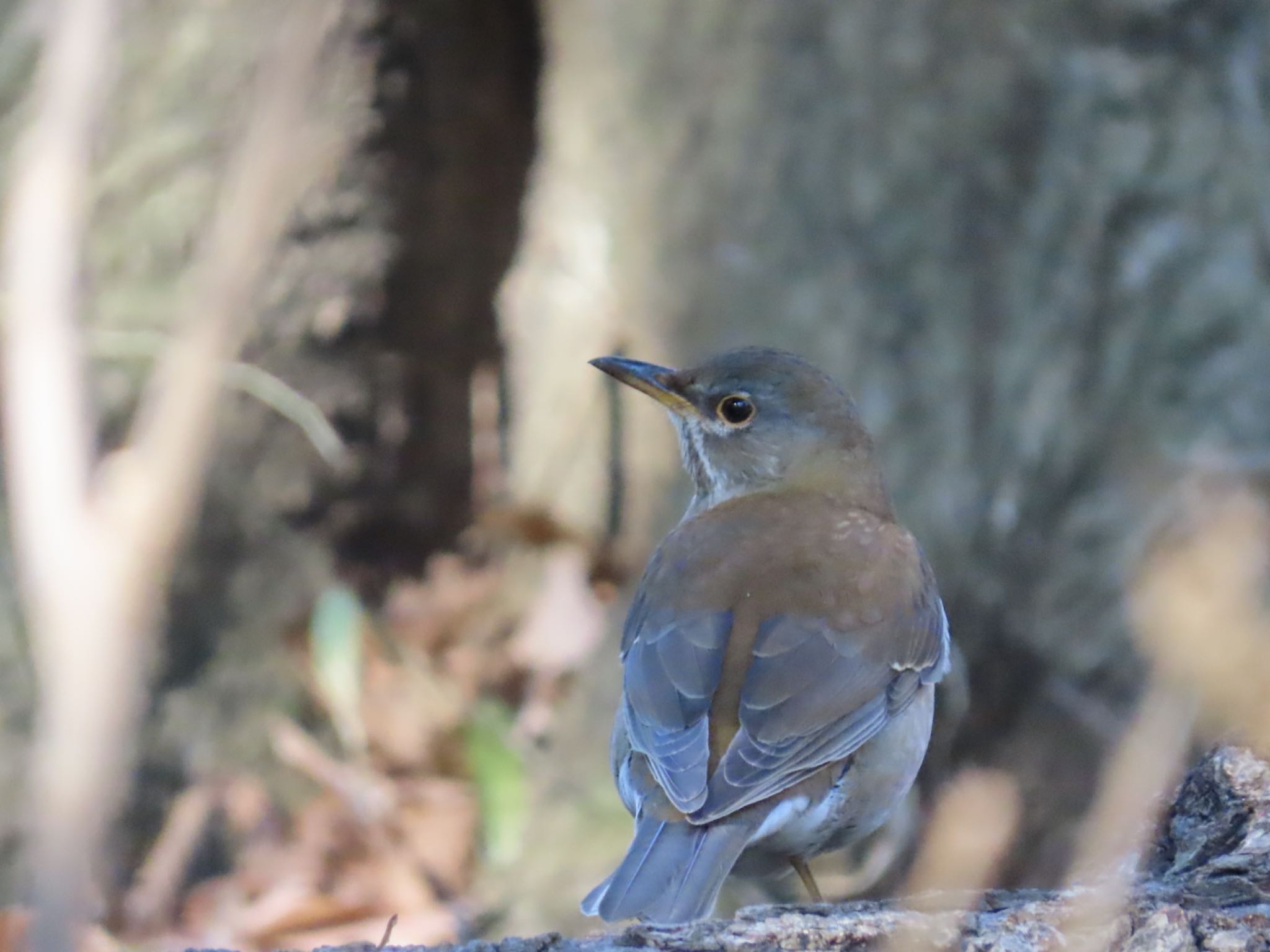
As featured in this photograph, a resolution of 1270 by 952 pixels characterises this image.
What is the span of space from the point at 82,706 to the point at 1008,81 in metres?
4.64

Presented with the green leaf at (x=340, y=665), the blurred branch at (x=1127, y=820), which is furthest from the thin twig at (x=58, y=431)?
the green leaf at (x=340, y=665)

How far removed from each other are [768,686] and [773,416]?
118 cm

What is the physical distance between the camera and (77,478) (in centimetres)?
121

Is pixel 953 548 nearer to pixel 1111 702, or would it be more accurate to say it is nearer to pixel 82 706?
pixel 1111 702

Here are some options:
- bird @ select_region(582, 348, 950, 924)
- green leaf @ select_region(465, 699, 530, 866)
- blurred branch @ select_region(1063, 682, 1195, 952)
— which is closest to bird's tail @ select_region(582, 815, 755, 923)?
bird @ select_region(582, 348, 950, 924)

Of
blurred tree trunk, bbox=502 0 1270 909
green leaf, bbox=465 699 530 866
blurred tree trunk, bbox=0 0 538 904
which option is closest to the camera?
blurred tree trunk, bbox=502 0 1270 909

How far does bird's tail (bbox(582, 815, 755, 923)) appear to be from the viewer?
2943 millimetres

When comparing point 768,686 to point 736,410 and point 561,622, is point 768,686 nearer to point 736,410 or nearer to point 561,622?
point 736,410

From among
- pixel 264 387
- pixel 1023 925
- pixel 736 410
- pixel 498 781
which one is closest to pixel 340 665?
pixel 498 781

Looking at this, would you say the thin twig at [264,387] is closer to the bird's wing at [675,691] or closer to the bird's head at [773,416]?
the bird's head at [773,416]

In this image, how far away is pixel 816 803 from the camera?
348cm

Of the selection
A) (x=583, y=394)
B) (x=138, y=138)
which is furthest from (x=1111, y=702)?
(x=138, y=138)

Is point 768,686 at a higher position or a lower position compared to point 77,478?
lower

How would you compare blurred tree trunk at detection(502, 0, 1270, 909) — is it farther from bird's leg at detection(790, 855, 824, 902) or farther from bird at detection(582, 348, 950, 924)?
bird's leg at detection(790, 855, 824, 902)
